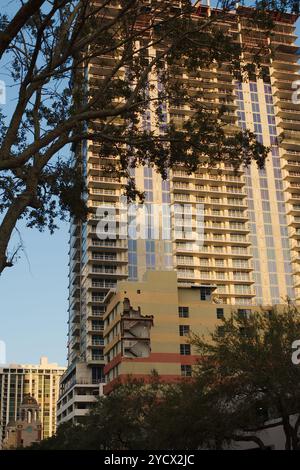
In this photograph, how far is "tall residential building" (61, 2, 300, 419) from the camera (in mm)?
94438

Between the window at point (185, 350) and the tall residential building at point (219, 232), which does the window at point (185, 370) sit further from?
the tall residential building at point (219, 232)

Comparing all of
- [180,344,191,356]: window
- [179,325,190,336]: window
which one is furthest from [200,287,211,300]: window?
[180,344,191,356]: window

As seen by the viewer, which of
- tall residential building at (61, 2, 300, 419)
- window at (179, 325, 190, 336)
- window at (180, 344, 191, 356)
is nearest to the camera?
window at (180, 344, 191, 356)

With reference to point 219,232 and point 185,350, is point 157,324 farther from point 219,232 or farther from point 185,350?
point 219,232

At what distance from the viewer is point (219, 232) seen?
339ft

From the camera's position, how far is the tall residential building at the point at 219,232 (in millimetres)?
94438

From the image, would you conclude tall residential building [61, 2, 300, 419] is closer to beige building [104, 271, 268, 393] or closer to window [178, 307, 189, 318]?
beige building [104, 271, 268, 393]

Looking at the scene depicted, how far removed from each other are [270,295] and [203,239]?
15.8 metres

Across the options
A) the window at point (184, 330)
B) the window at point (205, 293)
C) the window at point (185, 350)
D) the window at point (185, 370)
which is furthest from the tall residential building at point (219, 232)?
the window at point (185, 370)

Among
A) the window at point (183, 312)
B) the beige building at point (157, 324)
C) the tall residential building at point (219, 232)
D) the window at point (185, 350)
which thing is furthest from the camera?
the tall residential building at point (219, 232)

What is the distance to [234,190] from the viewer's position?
106875 mm

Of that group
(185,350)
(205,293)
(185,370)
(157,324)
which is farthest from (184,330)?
(205,293)
